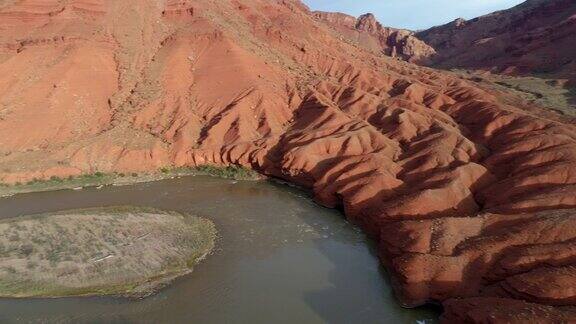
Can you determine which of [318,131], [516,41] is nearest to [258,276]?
[318,131]

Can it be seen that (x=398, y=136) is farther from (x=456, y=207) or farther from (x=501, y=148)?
(x=456, y=207)

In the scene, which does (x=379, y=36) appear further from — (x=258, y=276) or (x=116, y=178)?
(x=258, y=276)

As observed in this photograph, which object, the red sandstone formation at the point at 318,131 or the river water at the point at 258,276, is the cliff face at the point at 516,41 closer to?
the red sandstone formation at the point at 318,131

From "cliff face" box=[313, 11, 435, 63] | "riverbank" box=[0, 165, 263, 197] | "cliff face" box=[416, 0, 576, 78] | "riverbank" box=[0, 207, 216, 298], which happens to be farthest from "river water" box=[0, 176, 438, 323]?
"cliff face" box=[313, 11, 435, 63]

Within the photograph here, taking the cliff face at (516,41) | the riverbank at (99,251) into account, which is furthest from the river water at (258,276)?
the cliff face at (516,41)

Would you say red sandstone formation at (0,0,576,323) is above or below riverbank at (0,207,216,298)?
above

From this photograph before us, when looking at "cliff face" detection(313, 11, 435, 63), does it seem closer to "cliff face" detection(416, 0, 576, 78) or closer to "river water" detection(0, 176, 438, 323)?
"cliff face" detection(416, 0, 576, 78)
